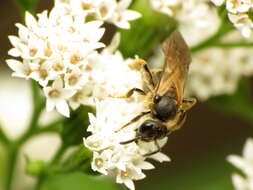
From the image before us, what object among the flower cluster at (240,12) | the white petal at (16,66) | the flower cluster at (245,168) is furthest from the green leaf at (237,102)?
the white petal at (16,66)

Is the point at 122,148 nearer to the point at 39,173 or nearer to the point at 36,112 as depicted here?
the point at 39,173

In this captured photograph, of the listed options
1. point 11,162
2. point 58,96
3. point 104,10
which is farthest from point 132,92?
point 11,162

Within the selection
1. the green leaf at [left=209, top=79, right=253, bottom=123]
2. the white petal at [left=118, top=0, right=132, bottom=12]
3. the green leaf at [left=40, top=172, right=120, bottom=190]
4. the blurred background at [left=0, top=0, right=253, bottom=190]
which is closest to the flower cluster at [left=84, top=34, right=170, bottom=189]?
the white petal at [left=118, top=0, right=132, bottom=12]

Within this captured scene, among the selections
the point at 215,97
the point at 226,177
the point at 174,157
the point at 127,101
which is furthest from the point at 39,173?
Result: the point at 174,157

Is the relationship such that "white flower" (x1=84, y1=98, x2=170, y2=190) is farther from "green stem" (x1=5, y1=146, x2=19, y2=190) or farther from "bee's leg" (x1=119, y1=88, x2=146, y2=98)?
"green stem" (x1=5, y1=146, x2=19, y2=190)

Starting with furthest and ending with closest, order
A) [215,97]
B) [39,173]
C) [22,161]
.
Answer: [22,161], [215,97], [39,173]

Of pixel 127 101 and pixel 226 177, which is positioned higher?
pixel 127 101

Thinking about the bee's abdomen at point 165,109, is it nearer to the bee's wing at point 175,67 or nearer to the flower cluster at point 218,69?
the bee's wing at point 175,67
